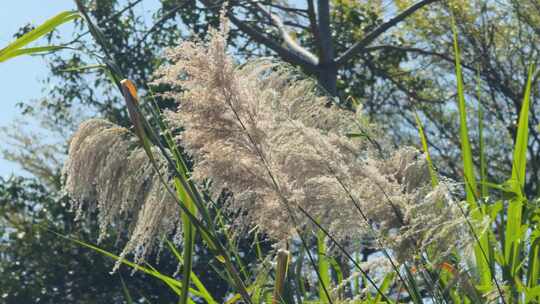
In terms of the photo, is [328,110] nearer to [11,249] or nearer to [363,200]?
[363,200]

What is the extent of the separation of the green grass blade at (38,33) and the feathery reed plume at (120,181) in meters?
0.20

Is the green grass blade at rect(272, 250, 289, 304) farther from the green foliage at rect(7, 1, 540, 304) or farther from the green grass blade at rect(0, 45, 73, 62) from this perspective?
the green grass blade at rect(0, 45, 73, 62)

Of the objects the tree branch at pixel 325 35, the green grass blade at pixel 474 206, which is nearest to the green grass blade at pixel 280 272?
the green grass blade at pixel 474 206

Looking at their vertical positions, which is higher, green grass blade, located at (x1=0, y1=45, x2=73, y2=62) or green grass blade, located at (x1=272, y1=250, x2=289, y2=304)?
green grass blade, located at (x1=0, y1=45, x2=73, y2=62)

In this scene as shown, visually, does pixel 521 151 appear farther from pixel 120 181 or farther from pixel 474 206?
pixel 120 181

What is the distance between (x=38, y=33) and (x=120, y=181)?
0.32m

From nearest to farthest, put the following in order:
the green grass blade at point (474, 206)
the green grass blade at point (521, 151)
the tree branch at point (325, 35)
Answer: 1. the green grass blade at point (474, 206)
2. the green grass blade at point (521, 151)
3. the tree branch at point (325, 35)

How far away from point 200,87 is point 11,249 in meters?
11.3

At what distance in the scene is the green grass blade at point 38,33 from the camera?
1.96 m

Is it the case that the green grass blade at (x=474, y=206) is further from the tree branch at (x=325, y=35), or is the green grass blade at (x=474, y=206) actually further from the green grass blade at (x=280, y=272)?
the tree branch at (x=325, y=35)

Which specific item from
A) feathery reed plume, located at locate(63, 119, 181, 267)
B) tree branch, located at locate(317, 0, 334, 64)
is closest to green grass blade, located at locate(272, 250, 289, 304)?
feathery reed plume, located at locate(63, 119, 181, 267)

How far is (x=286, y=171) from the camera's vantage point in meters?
2.00

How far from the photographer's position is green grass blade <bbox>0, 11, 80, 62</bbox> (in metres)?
1.96

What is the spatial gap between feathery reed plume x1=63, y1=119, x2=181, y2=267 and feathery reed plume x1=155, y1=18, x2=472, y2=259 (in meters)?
0.09
